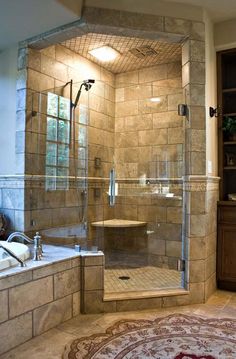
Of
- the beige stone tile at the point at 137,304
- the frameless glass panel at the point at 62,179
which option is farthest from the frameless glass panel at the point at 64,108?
the beige stone tile at the point at 137,304

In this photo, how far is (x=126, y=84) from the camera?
426 centimetres

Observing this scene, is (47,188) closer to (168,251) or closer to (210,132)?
(168,251)

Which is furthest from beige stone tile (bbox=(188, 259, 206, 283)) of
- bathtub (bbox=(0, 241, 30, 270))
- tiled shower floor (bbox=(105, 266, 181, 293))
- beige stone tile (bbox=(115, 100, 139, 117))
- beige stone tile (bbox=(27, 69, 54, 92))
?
beige stone tile (bbox=(27, 69, 54, 92))

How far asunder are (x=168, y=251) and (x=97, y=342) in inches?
62.8

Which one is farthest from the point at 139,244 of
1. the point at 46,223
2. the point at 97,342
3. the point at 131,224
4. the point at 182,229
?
the point at 97,342

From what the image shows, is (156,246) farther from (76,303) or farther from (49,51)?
(49,51)

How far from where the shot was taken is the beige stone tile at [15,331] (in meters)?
1.99

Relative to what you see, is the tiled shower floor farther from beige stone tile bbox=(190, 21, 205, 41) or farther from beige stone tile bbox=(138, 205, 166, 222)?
beige stone tile bbox=(190, 21, 205, 41)

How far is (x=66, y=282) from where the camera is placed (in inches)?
98.5

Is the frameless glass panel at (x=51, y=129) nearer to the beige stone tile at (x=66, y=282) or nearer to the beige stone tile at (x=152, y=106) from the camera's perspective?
the beige stone tile at (x=152, y=106)

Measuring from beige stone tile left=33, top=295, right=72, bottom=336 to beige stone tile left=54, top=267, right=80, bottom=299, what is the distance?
52 millimetres

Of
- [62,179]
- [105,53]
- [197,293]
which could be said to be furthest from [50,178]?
[197,293]

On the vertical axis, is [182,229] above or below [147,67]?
below

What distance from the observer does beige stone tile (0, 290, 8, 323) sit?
1.98m
